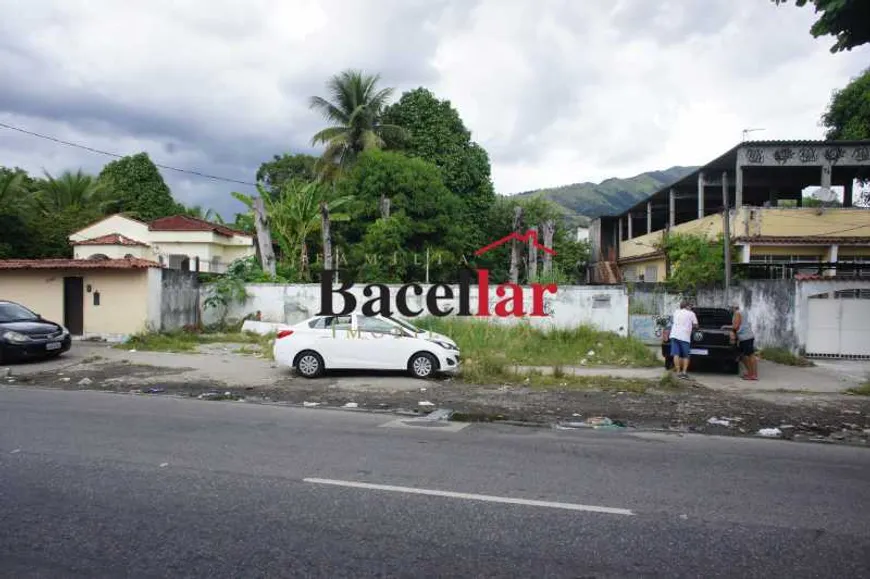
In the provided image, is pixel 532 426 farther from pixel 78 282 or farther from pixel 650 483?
pixel 78 282

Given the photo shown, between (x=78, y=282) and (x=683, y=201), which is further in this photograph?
(x=683, y=201)

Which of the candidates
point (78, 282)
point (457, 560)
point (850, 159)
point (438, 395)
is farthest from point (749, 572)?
point (850, 159)

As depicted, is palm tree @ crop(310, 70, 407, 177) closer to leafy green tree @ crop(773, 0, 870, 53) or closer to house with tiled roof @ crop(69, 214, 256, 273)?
house with tiled roof @ crop(69, 214, 256, 273)

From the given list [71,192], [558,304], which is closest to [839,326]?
[558,304]

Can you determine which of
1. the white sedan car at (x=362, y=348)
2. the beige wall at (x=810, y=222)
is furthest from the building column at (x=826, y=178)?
the white sedan car at (x=362, y=348)

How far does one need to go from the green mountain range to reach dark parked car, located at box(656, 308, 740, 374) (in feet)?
386

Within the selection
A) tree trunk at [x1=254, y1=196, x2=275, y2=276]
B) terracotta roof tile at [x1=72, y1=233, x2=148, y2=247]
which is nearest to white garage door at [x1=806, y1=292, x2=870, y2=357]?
tree trunk at [x1=254, y1=196, x2=275, y2=276]

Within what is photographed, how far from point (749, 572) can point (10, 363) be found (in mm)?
16342

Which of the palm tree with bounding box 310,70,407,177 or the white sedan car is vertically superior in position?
the palm tree with bounding box 310,70,407,177

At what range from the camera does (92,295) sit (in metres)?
19.0

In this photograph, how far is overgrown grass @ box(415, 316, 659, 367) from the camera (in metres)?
15.3

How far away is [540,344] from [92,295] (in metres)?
13.8

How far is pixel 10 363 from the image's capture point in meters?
14.7

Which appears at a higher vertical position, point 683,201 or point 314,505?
point 683,201
